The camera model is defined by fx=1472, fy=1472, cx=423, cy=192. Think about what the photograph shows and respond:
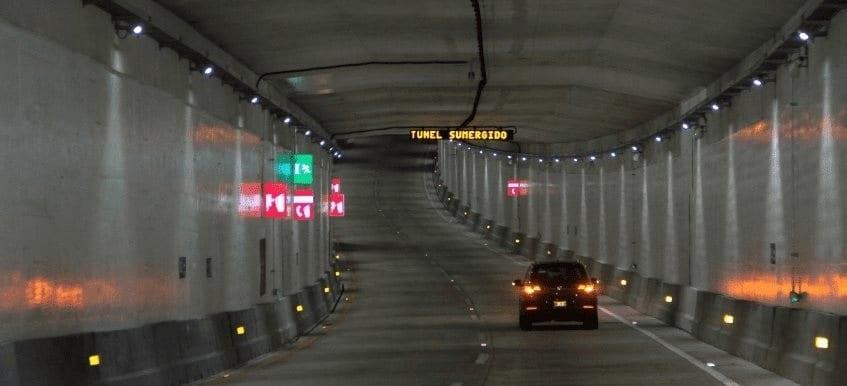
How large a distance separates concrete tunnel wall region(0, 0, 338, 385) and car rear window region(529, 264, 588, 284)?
790cm

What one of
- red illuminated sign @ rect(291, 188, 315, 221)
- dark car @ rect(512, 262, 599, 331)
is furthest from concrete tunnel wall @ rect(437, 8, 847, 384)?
red illuminated sign @ rect(291, 188, 315, 221)

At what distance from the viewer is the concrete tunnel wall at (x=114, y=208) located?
1461 centimetres

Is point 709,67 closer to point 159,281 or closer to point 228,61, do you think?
point 228,61

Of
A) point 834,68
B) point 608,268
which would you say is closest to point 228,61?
point 834,68

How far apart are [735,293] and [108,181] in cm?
1448

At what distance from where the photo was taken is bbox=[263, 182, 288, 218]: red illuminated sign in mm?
31406

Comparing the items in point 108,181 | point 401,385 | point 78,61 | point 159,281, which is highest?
point 78,61

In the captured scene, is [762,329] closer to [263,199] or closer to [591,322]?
[591,322]

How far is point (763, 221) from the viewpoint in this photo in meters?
25.7

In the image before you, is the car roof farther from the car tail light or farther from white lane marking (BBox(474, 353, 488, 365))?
white lane marking (BBox(474, 353, 488, 365))

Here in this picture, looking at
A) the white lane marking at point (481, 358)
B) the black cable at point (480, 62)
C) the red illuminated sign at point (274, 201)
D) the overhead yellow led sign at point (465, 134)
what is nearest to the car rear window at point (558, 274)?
the black cable at point (480, 62)

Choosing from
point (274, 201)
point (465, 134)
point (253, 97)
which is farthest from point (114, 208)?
point (465, 134)

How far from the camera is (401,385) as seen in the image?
2102 cm

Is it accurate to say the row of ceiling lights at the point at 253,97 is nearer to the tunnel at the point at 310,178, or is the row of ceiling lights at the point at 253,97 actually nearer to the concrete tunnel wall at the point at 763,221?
the tunnel at the point at 310,178
